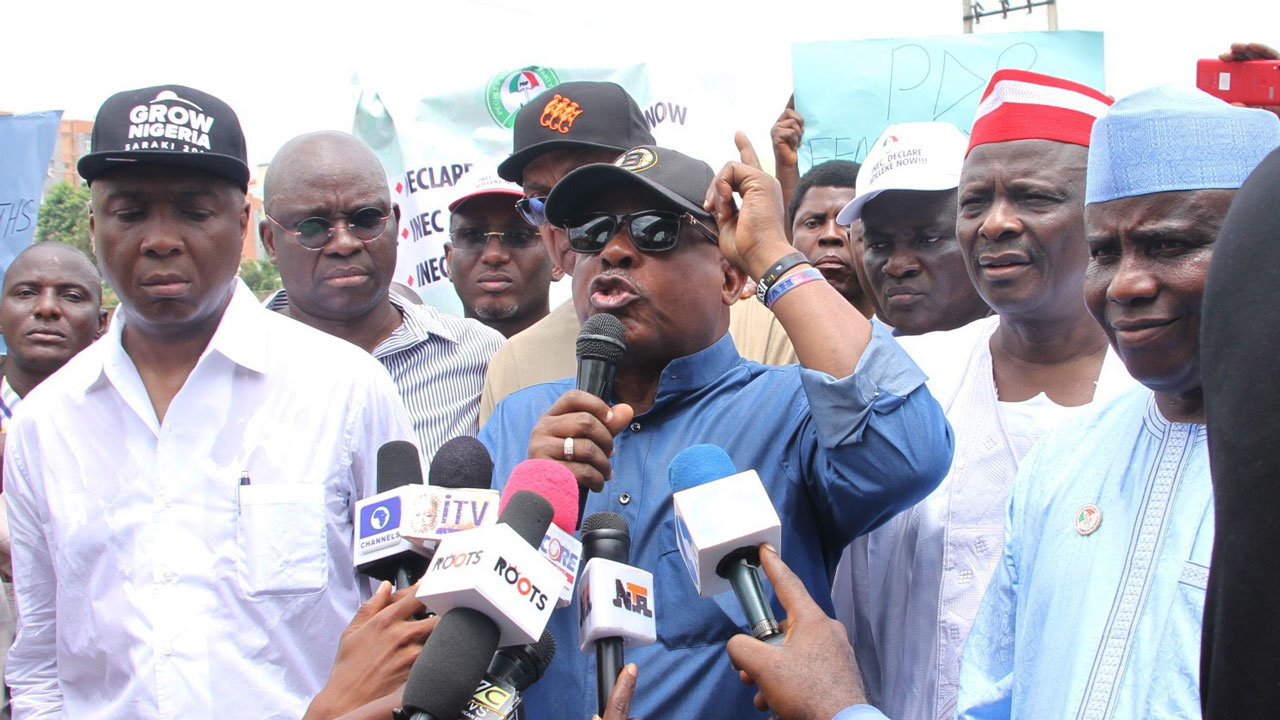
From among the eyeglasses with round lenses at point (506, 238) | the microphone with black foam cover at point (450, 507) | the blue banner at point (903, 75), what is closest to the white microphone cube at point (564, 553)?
the microphone with black foam cover at point (450, 507)

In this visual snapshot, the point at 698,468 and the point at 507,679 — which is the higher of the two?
the point at 698,468

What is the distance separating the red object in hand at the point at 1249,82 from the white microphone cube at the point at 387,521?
9.00 ft

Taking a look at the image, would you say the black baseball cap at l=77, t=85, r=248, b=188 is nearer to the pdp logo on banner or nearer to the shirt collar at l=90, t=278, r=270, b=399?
the shirt collar at l=90, t=278, r=270, b=399

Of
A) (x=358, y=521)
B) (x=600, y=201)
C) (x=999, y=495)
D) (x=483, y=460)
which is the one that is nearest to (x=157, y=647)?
(x=358, y=521)

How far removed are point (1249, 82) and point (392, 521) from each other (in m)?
2.86

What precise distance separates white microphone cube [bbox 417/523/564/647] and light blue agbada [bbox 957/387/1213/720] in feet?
2.89

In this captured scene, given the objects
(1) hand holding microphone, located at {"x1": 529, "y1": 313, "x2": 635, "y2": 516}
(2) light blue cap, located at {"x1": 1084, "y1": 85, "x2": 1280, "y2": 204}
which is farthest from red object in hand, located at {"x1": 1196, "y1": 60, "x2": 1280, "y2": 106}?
(1) hand holding microphone, located at {"x1": 529, "y1": 313, "x2": 635, "y2": 516}

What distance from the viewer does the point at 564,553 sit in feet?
6.75

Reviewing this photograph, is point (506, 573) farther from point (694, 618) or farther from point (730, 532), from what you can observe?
point (694, 618)

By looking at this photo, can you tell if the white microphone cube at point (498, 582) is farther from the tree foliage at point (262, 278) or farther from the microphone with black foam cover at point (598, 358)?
the tree foliage at point (262, 278)

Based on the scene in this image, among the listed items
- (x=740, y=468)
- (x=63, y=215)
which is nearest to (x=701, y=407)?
(x=740, y=468)

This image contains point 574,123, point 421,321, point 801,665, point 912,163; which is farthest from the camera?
point 421,321

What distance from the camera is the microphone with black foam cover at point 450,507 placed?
2.19m

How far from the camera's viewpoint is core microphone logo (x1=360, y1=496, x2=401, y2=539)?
2244 millimetres
